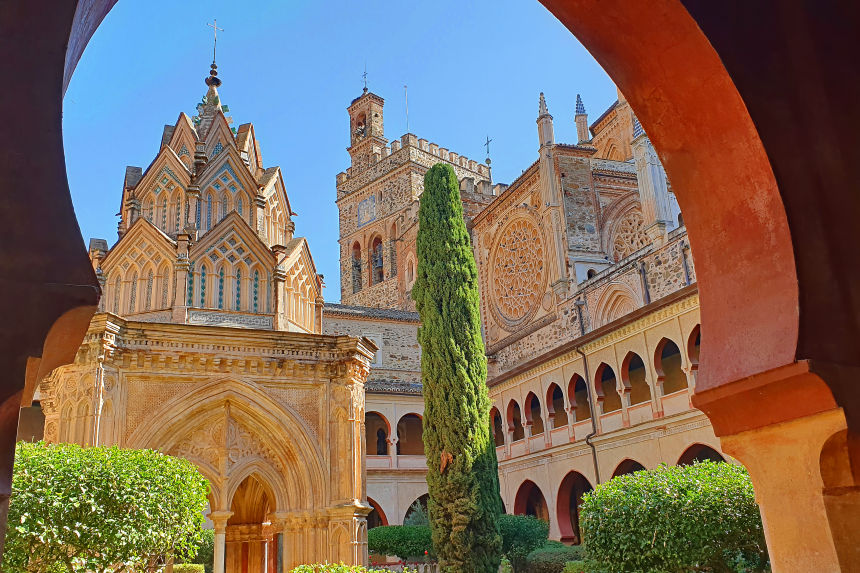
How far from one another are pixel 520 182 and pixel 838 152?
2738 centimetres

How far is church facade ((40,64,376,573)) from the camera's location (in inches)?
472

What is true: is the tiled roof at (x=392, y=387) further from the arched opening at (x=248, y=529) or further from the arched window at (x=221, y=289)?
the arched window at (x=221, y=289)

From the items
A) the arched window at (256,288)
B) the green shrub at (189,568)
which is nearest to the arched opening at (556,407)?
the green shrub at (189,568)

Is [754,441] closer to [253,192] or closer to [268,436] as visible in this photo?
Answer: [268,436]

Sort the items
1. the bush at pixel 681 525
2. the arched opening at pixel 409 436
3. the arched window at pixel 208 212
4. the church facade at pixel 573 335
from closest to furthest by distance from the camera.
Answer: the bush at pixel 681 525, the arched window at pixel 208 212, the church facade at pixel 573 335, the arched opening at pixel 409 436

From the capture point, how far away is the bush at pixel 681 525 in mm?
8414

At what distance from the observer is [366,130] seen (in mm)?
46625

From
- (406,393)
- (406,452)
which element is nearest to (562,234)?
(406,393)

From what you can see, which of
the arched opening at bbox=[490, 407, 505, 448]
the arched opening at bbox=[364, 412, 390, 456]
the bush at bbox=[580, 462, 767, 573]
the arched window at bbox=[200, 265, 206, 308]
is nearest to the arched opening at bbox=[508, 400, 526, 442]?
the arched opening at bbox=[490, 407, 505, 448]

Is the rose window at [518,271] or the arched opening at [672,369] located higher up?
the rose window at [518,271]

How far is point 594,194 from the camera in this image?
2745 cm

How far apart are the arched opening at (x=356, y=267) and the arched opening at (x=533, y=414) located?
19.4 m

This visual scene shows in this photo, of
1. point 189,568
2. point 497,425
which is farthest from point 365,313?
point 189,568

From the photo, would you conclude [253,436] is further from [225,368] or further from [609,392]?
[609,392]
